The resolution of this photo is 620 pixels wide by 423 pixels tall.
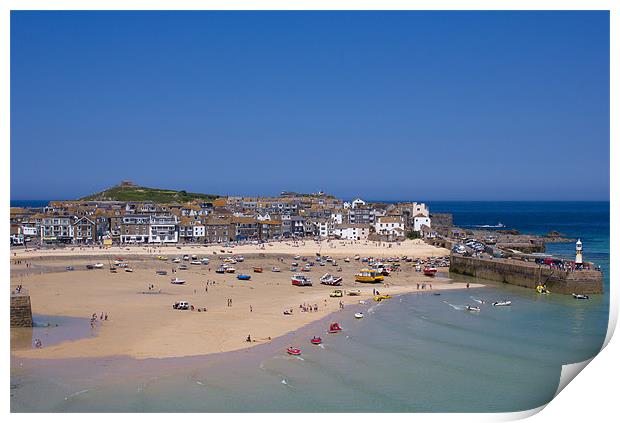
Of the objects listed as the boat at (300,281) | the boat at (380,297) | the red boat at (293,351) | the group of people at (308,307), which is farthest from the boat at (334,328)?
the boat at (300,281)

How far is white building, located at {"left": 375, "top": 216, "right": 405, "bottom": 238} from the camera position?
49.2 meters

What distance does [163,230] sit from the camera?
45.6 meters

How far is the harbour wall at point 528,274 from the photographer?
77.2ft

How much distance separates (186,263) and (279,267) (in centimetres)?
452

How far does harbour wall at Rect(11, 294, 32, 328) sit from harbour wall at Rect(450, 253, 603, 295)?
55.6 feet

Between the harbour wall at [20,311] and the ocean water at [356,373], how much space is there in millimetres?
2958

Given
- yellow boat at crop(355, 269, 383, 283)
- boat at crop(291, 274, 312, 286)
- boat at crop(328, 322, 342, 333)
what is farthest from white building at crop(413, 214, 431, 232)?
boat at crop(328, 322, 342, 333)

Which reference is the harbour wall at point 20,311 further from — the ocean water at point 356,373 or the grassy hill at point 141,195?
the grassy hill at point 141,195

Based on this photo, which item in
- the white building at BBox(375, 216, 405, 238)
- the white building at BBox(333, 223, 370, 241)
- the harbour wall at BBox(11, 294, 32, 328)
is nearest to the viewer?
the harbour wall at BBox(11, 294, 32, 328)

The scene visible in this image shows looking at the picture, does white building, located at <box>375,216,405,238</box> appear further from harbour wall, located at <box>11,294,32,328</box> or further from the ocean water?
harbour wall, located at <box>11,294,32,328</box>

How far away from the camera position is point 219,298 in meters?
23.0

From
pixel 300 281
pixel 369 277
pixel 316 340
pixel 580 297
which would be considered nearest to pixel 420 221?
pixel 369 277

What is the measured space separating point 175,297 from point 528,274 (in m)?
12.8
